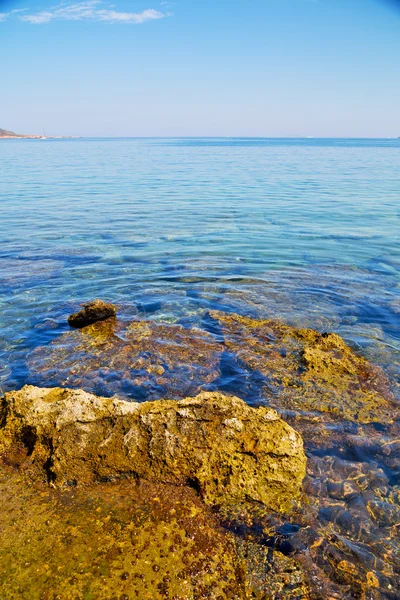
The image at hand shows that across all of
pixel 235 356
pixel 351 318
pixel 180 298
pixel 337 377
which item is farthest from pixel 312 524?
pixel 180 298

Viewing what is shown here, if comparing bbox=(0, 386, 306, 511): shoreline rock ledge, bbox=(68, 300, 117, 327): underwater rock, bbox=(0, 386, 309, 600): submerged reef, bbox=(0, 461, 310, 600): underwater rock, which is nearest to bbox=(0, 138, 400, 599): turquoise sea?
bbox=(68, 300, 117, 327): underwater rock

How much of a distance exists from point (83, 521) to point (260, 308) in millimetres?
8123

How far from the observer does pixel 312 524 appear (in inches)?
202

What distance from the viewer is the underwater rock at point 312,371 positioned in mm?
7465

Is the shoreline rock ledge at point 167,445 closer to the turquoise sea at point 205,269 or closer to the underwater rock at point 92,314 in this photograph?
the turquoise sea at point 205,269

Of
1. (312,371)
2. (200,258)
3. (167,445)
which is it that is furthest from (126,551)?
(200,258)

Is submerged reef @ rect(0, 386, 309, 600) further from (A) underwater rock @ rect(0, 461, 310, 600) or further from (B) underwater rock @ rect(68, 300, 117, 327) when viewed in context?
(B) underwater rock @ rect(68, 300, 117, 327)

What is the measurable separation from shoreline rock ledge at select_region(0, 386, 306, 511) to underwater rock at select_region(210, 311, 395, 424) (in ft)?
6.24

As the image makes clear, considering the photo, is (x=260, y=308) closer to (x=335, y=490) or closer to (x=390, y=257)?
(x=335, y=490)

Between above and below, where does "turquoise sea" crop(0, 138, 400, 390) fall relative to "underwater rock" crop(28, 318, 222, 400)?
above

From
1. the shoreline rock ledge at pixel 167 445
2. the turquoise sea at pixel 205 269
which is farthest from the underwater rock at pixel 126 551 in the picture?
the turquoise sea at pixel 205 269

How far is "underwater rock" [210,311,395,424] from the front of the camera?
24.5ft

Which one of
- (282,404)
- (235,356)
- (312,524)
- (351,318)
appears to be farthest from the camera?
(351,318)

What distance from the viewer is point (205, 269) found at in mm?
15789
